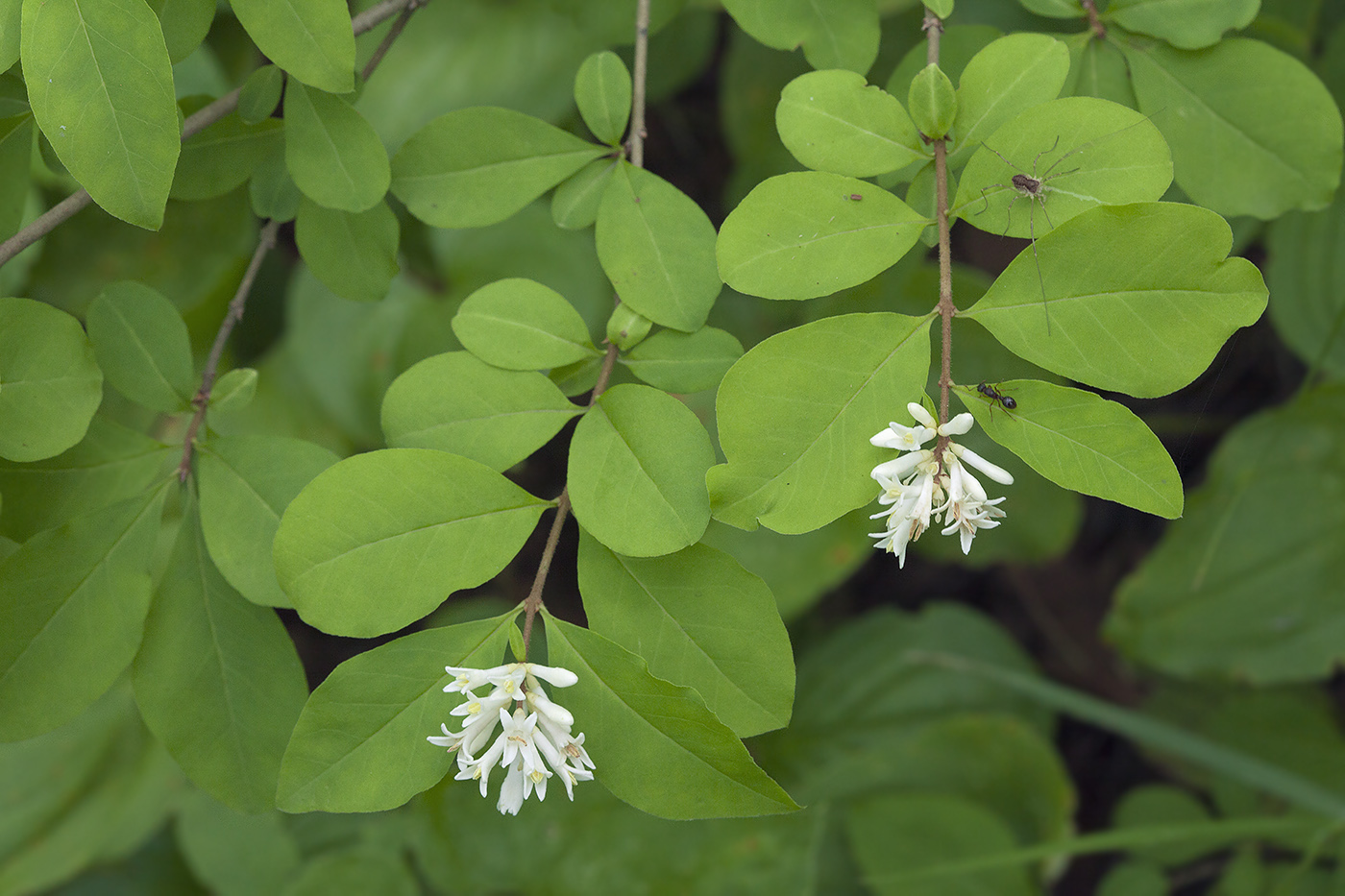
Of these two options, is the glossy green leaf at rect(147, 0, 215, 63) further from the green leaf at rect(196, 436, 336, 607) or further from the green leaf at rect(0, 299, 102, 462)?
the green leaf at rect(196, 436, 336, 607)

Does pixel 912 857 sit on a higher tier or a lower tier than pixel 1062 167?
lower

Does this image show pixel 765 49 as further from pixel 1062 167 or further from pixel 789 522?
pixel 789 522

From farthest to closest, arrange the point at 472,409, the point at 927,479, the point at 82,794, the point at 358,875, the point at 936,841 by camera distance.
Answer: the point at 82,794 → the point at 936,841 → the point at 358,875 → the point at 472,409 → the point at 927,479

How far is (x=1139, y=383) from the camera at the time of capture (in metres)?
0.92

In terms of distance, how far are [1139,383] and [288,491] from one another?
0.99 meters

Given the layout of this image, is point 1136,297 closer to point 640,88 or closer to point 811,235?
point 811,235

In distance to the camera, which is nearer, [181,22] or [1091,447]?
[1091,447]

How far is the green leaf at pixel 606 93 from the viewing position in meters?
1.22

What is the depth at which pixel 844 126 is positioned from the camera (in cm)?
107

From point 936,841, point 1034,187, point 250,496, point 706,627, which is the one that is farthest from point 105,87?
point 936,841

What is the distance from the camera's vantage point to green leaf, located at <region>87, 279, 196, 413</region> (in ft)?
3.88

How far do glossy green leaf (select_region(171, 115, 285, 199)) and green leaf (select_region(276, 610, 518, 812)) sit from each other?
2.36ft

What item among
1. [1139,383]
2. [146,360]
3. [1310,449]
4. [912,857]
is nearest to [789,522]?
[1139,383]

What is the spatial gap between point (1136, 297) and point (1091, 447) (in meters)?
0.16
